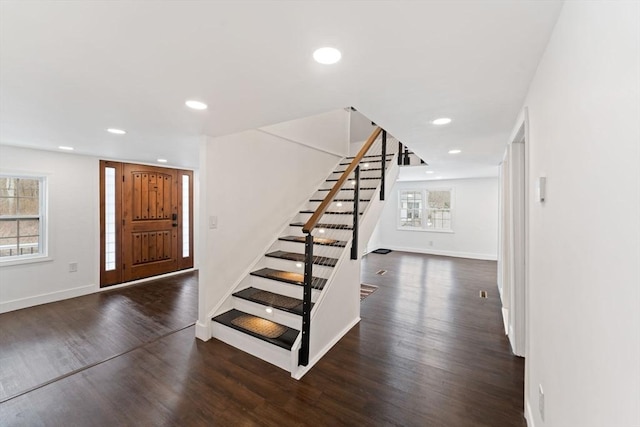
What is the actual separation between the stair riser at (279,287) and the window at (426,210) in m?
6.07

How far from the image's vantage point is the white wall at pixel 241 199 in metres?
3.04

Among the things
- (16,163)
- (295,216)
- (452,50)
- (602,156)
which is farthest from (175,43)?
(16,163)

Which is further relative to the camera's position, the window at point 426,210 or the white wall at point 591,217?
the window at point 426,210

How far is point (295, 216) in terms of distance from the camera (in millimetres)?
4258

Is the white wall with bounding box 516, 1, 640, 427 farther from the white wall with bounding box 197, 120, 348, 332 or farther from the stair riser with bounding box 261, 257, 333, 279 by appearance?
the white wall with bounding box 197, 120, 348, 332

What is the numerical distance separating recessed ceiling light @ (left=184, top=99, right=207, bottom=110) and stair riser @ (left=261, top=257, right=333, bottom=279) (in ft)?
6.19

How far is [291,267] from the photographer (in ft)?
11.2

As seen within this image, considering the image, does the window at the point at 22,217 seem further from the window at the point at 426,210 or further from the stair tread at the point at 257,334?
the window at the point at 426,210

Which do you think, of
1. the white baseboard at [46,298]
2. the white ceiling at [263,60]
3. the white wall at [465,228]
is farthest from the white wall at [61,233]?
the white wall at [465,228]

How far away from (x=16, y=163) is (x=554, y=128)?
5.73m

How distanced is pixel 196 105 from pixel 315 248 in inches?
79.8

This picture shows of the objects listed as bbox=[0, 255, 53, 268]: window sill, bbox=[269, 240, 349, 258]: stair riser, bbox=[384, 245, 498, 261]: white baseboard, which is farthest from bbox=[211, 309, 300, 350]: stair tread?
bbox=[384, 245, 498, 261]: white baseboard

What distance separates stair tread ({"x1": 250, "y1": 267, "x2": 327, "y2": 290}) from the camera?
2971mm

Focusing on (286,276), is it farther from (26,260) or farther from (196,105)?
(26,260)
